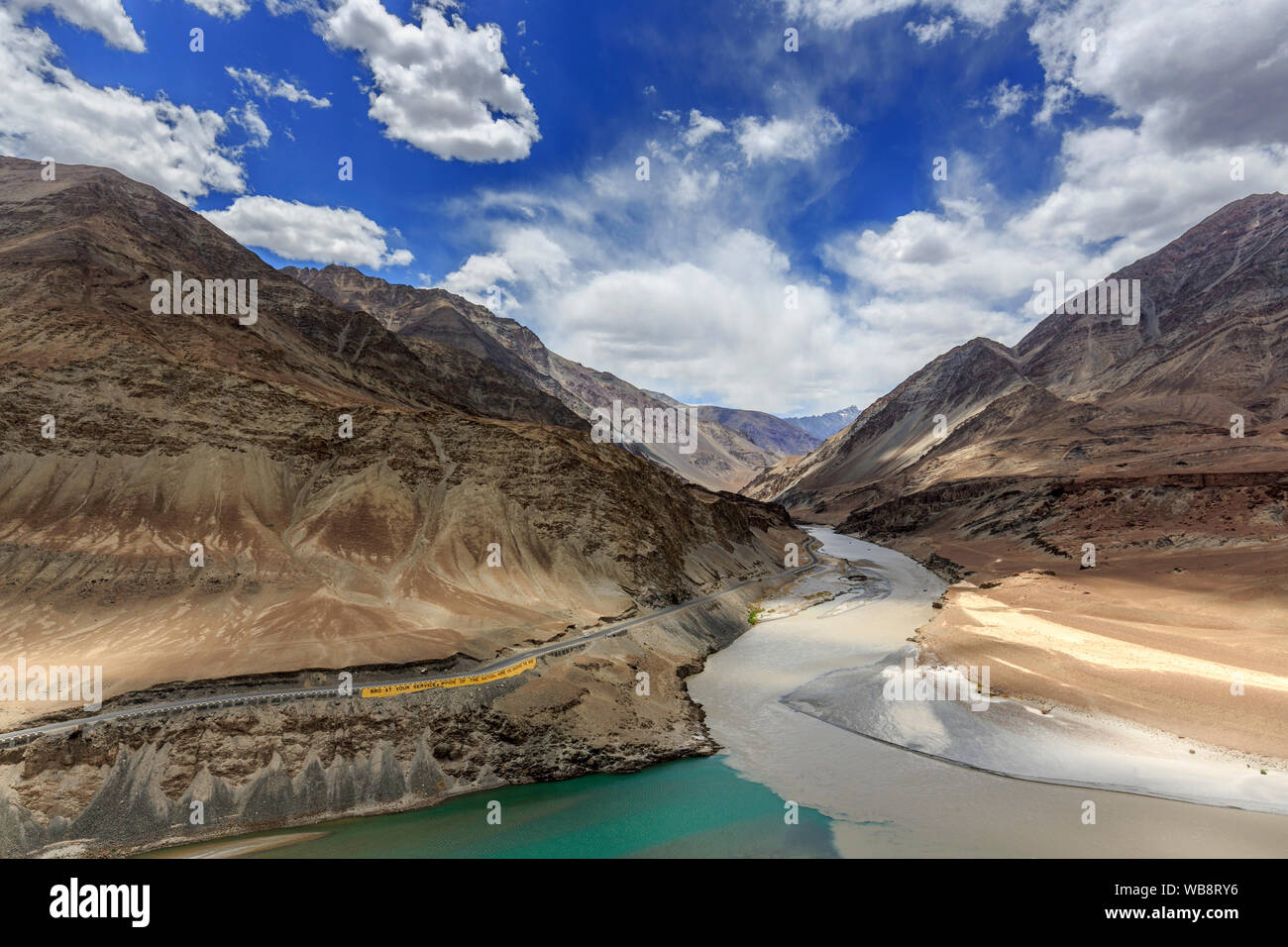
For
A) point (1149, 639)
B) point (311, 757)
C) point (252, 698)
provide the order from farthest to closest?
point (1149, 639), point (252, 698), point (311, 757)

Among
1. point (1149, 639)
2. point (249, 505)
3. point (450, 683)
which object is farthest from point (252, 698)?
point (1149, 639)

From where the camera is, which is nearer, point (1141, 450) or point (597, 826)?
point (597, 826)

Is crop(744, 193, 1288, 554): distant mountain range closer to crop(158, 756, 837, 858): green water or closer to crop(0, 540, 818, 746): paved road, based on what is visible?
crop(158, 756, 837, 858): green water

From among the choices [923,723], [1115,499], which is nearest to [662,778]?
[923,723]

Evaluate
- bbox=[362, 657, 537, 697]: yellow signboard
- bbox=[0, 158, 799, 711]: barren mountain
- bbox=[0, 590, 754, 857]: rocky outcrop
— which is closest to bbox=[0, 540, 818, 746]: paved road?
bbox=[362, 657, 537, 697]: yellow signboard

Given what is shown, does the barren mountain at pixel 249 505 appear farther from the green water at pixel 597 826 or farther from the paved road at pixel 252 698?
the green water at pixel 597 826

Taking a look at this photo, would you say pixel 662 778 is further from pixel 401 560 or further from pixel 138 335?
pixel 138 335

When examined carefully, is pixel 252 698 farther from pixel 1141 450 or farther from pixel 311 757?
pixel 1141 450
